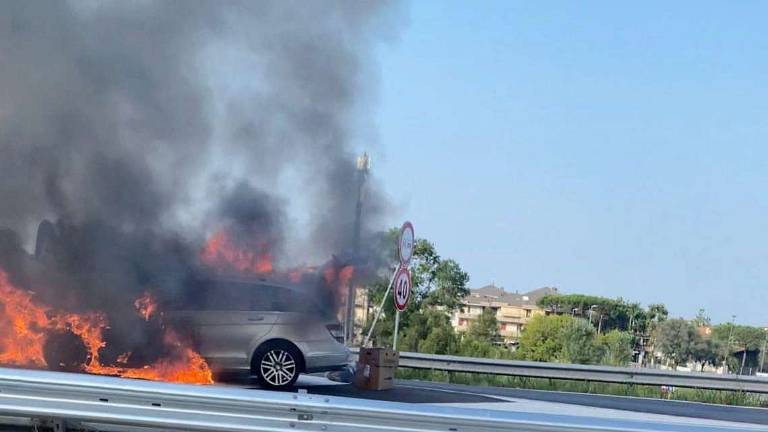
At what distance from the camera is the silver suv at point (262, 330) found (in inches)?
401

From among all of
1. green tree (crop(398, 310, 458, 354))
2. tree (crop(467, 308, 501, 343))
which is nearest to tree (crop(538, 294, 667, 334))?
tree (crop(467, 308, 501, 343))

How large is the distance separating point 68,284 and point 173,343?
4.67ft

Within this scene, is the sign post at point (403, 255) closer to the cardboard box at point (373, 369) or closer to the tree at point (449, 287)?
the cardboard box at point (373, 369)

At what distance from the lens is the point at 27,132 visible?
10.9 meters

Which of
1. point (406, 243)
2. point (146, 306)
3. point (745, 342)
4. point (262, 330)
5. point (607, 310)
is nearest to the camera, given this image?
point (146, 306)

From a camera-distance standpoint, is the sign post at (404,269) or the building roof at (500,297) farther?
the building roof at (500,297)

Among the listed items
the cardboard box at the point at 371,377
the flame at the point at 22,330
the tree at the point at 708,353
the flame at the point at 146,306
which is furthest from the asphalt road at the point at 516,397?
the tree at the point at 708,353

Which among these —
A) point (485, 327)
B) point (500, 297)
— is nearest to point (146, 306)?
point (485, 327)

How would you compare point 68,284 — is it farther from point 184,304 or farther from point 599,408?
point 599,408

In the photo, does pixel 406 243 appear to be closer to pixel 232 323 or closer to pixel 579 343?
pixel 232 323

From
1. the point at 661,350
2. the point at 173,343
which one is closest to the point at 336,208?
the point at 173,343

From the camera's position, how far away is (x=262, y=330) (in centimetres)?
1045

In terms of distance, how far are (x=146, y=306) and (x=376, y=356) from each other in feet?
11.0

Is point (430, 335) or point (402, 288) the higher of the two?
point (402, 288)
